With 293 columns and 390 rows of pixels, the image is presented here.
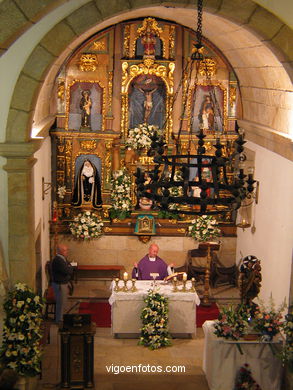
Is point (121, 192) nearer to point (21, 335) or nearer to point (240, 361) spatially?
point (240, 361)

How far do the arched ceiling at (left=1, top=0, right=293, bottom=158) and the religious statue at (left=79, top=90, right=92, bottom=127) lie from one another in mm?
939

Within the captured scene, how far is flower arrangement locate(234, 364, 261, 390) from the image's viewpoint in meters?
11.4

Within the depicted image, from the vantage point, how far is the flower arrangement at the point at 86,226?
54.6ft

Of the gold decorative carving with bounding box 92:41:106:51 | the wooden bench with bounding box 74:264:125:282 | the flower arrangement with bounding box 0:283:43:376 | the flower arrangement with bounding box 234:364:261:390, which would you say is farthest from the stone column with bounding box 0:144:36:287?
the gold decorative carving with bounding box 92:41:106:51

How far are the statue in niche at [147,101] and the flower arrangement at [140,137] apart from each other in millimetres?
439

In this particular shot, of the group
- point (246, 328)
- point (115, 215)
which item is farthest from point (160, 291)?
point (115, 215)

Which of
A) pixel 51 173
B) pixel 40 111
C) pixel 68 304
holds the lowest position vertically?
pixel 68 304

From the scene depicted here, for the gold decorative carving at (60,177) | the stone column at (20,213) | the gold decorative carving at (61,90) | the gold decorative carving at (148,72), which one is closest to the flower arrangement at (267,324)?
the stone column at (20,213)

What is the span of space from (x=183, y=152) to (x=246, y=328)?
639cm

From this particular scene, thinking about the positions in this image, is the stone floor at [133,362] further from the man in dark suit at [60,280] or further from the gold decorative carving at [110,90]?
the gold decorative carving at [110,90]

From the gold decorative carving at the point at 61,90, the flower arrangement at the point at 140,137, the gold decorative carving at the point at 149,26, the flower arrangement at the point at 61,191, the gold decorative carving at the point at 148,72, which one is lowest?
the flower arrangement at the point at 61,191

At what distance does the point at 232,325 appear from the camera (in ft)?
38.3

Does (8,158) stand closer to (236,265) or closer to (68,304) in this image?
(68,304)

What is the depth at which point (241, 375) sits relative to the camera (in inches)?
455
